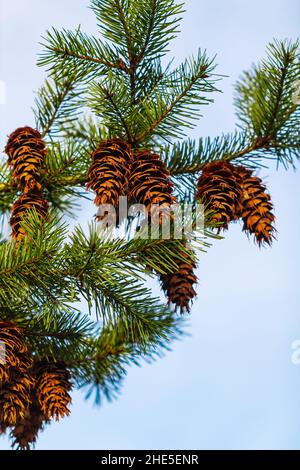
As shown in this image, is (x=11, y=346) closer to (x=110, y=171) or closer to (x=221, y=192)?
(x=110, y=171)

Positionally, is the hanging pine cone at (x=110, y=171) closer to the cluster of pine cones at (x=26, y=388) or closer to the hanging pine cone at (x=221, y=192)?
the hanging pine cone at (x=221, y=192)

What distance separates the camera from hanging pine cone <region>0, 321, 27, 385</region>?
1875 millimetres

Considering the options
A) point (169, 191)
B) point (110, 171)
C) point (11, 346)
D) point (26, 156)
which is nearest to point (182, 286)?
point (169, 191)

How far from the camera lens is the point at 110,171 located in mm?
2041

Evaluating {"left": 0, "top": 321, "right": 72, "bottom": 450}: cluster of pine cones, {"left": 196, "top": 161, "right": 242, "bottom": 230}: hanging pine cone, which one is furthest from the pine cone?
{"left": 196, "top": 161, "right": 242, "bottom": 230}: hanging pine cone

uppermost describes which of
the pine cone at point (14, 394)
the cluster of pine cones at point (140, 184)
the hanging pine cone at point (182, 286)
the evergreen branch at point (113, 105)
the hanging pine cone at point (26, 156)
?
the evergreen branch at point (113, 105)

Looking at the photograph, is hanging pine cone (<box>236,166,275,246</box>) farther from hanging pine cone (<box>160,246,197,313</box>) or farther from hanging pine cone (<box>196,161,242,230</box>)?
hanging pine cone (<box>160,246,197,313</box>)

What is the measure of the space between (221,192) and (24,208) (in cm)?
57

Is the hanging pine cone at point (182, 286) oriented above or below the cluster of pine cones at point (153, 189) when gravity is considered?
below

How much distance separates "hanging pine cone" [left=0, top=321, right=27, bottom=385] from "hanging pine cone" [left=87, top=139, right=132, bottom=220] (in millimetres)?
371

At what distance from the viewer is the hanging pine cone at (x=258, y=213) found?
2185mm

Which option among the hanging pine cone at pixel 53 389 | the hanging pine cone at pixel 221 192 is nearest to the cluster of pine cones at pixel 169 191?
the hanging pine cone at pixel 221 192

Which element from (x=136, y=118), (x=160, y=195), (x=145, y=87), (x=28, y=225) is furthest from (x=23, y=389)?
(x=145, y=87)
